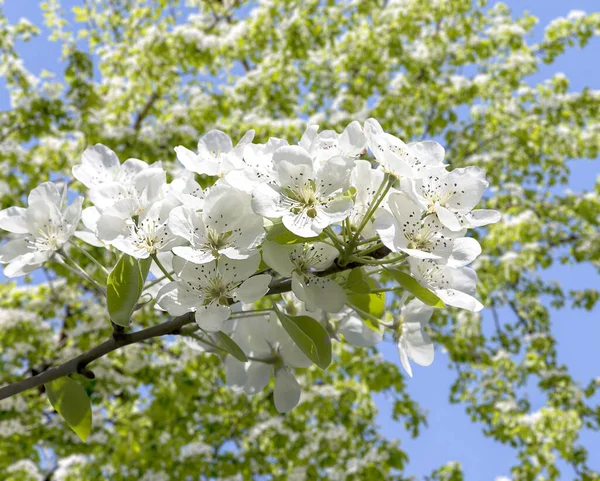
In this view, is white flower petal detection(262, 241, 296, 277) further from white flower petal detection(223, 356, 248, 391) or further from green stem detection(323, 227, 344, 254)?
white flower petal detection(223, 356, 248, 391)

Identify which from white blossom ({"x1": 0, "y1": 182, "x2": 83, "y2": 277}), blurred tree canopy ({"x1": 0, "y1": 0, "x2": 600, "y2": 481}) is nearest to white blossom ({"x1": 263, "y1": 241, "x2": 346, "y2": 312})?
white blossom ({"x1": 0, "y1": 182, "x2": 83, "y2": 277})

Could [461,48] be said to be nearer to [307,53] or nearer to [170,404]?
[307,53]

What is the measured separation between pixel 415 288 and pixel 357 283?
77mm

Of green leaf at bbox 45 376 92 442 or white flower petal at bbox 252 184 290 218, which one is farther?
green leaf at bbox 45 376 92 442

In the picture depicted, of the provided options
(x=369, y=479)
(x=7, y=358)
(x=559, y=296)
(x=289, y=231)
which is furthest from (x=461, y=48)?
(x=289, y=231)

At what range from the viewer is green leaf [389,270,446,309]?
0.81m

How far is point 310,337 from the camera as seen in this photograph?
2.86 ft

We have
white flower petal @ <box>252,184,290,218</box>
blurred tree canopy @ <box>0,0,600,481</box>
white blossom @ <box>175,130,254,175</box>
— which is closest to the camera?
white flower petal @ <box>252,184,290,218</box>

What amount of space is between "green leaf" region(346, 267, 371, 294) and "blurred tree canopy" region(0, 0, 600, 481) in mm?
Answer: 3483

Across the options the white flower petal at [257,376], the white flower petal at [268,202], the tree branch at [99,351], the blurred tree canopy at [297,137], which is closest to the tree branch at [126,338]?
the tree branch at [99,351]

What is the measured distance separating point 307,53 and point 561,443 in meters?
4.33

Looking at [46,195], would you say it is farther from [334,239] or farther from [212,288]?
[334,239]

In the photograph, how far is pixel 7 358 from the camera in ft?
16.4

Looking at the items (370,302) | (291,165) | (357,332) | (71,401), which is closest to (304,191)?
(291,165)
